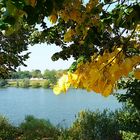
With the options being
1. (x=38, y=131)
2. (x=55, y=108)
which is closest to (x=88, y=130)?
(x=38, y=131)

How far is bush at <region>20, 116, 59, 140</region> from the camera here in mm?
13098

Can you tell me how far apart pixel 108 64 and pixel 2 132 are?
12365mm

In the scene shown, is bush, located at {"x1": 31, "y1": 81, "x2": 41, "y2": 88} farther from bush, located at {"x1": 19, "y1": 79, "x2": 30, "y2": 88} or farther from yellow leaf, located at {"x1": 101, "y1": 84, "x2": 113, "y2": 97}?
yellow leaf, located at {"x1": 101, "y1": 84, "x2": 113, "y2": 97}

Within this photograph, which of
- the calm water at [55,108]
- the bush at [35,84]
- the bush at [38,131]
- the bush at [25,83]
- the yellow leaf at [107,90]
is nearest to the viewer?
the yellow leaf at [107,90]

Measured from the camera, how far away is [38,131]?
13836 millimetres

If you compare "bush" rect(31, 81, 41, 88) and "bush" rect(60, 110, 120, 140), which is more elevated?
"bush" rect(31, 81, 41, 88)

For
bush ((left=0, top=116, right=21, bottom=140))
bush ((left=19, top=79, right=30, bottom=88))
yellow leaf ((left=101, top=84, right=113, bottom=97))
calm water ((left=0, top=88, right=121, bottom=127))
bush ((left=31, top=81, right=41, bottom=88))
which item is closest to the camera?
yellow leaf ((left=101, top=84, right=113, bottom=97))

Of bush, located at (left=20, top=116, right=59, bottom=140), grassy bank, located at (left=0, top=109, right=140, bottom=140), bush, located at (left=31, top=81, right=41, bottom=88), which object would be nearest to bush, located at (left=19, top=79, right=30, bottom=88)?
bush, located at (left=31, top=81, right=41, bottom=88)

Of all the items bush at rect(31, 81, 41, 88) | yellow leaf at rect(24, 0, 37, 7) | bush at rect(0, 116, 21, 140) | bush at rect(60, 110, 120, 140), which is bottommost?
bush at rect(0, 116, 21, 140)

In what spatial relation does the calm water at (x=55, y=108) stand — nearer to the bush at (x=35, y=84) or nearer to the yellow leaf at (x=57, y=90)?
the yellow leaf at (x=57, y=90)

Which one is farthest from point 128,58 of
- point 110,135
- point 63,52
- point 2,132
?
point 2,132

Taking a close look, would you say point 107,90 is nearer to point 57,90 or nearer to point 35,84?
point 57,90

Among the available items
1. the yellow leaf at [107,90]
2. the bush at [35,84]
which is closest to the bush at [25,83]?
the bush at [35,84]

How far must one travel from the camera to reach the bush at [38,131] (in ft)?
43.0
